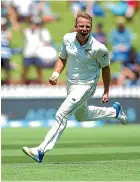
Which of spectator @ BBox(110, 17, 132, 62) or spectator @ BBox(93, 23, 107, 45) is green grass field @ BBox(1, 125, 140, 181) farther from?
spectator @ BBox(93, 23, 107, 45)

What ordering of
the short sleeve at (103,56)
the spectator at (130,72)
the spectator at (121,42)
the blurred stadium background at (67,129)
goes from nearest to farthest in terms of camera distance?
the blurred stadium background at (67,129) → the short sleeve at (103,56) → the spectator at (130,72) → the spectator at (121,42)

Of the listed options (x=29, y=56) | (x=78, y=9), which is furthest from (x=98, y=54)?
(x=78, y=9)

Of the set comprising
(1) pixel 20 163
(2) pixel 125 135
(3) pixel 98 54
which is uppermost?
(3) pixel 98 54

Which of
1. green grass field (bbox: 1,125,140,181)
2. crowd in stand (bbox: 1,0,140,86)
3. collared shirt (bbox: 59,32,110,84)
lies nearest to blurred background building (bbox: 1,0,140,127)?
crowd in stand (bbox: 1,0,140,86)

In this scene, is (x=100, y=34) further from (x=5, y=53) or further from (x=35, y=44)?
(x=5, y=53)

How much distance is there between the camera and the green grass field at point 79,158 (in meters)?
6.78

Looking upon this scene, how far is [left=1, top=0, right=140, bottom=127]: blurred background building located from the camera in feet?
53.1

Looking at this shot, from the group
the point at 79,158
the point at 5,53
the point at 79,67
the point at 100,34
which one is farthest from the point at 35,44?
the point at 79,67

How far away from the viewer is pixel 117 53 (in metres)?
17.6

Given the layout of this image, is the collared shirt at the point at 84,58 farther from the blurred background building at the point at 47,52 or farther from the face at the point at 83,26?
the blurred background building at the point at 47,52

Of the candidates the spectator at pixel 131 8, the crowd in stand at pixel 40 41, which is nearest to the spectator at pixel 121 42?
the crowd in stand at pixel 40 41

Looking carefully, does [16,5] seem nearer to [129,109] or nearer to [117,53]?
[117,53]

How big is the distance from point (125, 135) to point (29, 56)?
495 centimetres

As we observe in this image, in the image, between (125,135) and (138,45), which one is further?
(138,45)
